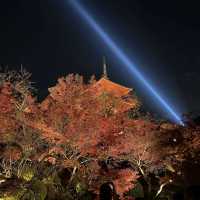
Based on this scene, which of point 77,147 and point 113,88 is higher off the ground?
point 113,88

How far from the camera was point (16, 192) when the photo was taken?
1683 cm

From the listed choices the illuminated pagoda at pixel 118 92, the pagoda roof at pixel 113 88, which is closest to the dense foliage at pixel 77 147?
the illuminated pagoda at pixel 118 92

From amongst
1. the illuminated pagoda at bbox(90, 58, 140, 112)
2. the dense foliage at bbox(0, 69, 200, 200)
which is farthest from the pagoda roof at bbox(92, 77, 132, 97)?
the dense foliage at bbox(0, 69, 200, 200)

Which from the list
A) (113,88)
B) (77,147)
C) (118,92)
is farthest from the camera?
(118,92)

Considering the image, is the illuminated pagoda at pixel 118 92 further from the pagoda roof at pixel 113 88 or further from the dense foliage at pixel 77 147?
the dense foliage at pixel 77 147

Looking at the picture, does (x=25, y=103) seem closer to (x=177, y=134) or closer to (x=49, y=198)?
(x=49, y=198)

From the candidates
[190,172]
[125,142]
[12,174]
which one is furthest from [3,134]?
[190,172]

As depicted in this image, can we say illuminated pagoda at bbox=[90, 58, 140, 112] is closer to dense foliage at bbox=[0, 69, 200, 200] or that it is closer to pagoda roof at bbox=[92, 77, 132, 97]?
pagoda roof at bbox=[92, 77, 132, 97]

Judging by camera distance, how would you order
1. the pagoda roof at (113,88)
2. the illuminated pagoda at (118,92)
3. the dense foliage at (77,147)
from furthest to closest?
1. the pagoda roof at (113,88)
2. the illuminated pagoda at (118,92)
3. the dense foliage at (77,147)

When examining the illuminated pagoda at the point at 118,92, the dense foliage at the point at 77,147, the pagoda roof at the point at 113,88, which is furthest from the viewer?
the pagoda roof at the point at 113,88

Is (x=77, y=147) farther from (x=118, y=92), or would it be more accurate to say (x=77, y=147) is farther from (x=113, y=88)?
(x=118, y=92)

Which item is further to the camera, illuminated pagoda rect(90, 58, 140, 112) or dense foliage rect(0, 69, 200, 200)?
illuminated pagoda rect(90, 58, 140, 112)

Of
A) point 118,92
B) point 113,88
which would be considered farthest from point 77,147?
point 118,92

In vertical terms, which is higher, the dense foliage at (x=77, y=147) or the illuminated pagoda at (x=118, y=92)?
the illuminated pagoda at (x=118, y=92)
